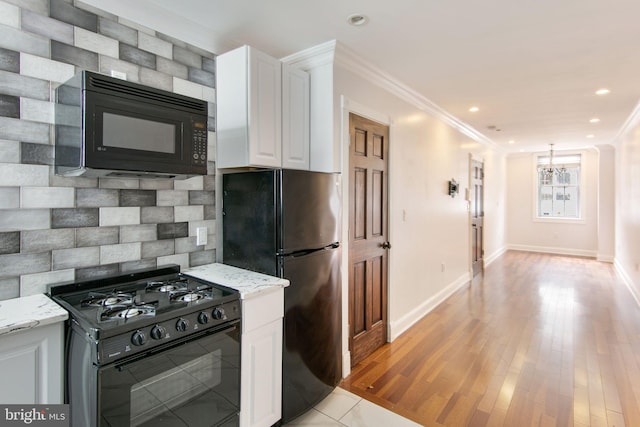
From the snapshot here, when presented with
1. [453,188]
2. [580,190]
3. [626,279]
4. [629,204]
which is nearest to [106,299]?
[453,188]

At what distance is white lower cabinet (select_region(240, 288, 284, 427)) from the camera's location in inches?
72.4

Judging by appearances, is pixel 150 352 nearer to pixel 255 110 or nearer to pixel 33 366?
pixel 33 366

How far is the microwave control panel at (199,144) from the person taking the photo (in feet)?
6.24

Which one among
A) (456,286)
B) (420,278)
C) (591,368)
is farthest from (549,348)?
A: (456,286)

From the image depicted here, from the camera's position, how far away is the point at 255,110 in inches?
87.3

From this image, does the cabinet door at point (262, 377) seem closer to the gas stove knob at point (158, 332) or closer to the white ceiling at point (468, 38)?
the gas stove knob at point (158, 332)

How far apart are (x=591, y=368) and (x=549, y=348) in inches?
15.0

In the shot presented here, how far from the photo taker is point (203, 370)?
1.63 m

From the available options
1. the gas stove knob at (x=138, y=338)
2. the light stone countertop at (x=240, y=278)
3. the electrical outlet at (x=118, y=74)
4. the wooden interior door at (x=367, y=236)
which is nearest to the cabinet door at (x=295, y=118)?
the wooden interior door at (x=367, y=236)

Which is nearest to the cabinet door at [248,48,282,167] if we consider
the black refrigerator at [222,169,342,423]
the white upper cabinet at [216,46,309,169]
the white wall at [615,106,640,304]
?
the white upper cabinet at [216,46,309,169]

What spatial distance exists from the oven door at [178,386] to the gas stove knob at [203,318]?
0.24ft

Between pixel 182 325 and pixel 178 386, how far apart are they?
0.28 metres

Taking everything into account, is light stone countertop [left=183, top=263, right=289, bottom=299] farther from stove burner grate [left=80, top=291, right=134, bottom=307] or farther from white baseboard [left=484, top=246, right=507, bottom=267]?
white baseboard [left=484, top=246, right=507, bottom=267]

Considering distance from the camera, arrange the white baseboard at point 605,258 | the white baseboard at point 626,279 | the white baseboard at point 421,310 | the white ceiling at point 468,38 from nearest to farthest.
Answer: the white ceiling at point 468,38
the white baseboard at point 421,310
the white baseboard at point 626,279
the white baseboard at point 605,258
